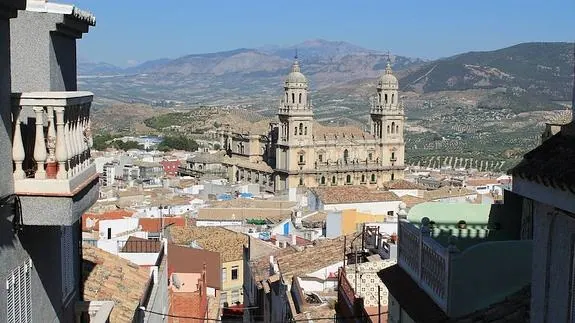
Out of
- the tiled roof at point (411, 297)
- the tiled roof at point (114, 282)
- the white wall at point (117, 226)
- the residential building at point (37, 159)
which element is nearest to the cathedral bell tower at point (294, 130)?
the white wall at point (117, 226)

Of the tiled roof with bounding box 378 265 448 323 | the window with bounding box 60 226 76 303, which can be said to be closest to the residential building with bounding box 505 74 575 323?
the tiled roof with bounding box 378 265 448 323

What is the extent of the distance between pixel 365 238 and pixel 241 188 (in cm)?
4366

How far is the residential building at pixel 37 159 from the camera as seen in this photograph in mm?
5688

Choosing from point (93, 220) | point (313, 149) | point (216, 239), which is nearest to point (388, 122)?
point (313, 149)

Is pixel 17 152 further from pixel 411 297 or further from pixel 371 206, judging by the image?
pixel 371 206

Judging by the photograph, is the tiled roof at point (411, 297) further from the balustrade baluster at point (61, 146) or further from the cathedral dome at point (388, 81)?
the cathedral dome at point (388, 81)

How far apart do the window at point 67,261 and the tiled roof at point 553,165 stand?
3.96 meters

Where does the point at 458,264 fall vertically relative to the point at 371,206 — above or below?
above

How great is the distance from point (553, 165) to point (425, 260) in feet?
12.5

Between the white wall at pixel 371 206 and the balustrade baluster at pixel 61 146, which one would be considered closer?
the balustrade baluster at pixel 61 146

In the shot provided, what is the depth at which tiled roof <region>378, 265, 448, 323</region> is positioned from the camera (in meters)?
8.62

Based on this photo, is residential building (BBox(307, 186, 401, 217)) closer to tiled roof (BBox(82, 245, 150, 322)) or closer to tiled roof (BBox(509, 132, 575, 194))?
tiled roof (BBox(82, 245, 150, 322))

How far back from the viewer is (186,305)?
20203 mm

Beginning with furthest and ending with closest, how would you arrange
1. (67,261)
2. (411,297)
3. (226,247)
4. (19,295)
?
1. (226,247)
2. (411,297)
3. (67,261)
4. (19,295)
